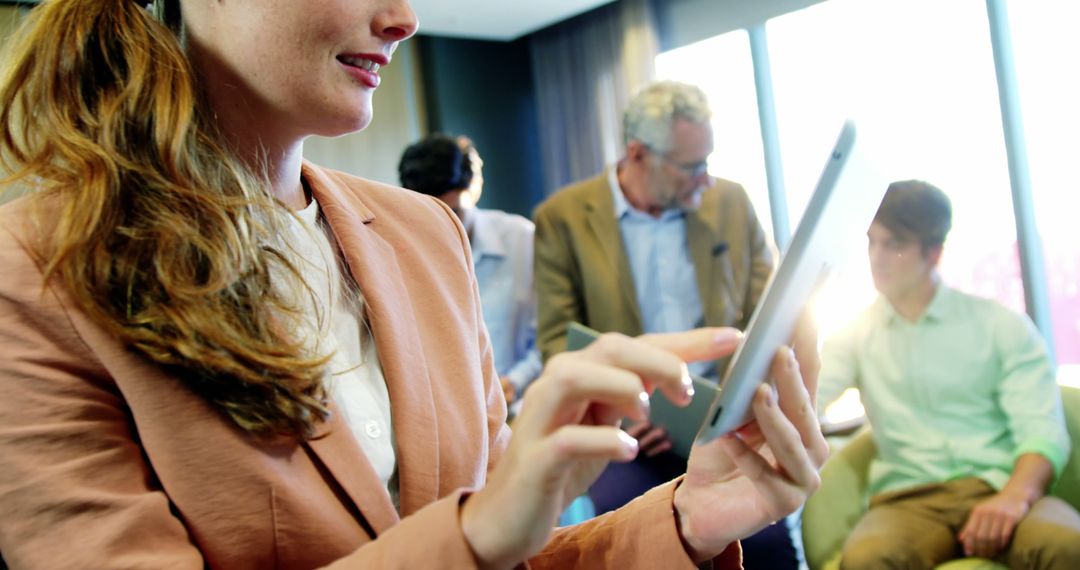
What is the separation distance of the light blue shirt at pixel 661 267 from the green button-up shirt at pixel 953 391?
504 millimetres

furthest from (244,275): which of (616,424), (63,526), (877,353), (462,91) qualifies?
(462,91)

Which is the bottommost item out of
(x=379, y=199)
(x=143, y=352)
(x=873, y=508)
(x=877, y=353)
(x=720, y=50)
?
(x=873, y=508)

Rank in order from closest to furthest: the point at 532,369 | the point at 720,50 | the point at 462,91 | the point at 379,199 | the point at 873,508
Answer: the point at 379,199 < the point at 873,508 < the point at 532,369 < the point at 720,50 < the point at 462,91

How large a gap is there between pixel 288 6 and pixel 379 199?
0.33 metres

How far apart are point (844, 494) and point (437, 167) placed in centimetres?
188

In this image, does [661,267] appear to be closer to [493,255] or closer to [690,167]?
[690,167]

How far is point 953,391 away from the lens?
8.47 ft

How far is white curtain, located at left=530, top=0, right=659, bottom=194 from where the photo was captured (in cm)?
689

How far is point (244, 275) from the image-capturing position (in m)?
0.89

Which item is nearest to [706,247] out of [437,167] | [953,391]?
[953,391]

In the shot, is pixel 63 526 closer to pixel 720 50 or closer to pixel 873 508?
pixel 873 508

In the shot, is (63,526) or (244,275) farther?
(244,275)

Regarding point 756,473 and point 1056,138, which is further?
point 1056,138

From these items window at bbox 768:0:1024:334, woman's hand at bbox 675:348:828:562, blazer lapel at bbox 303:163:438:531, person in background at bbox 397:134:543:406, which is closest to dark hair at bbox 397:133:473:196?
person in background at bbox 397:134:543:406
